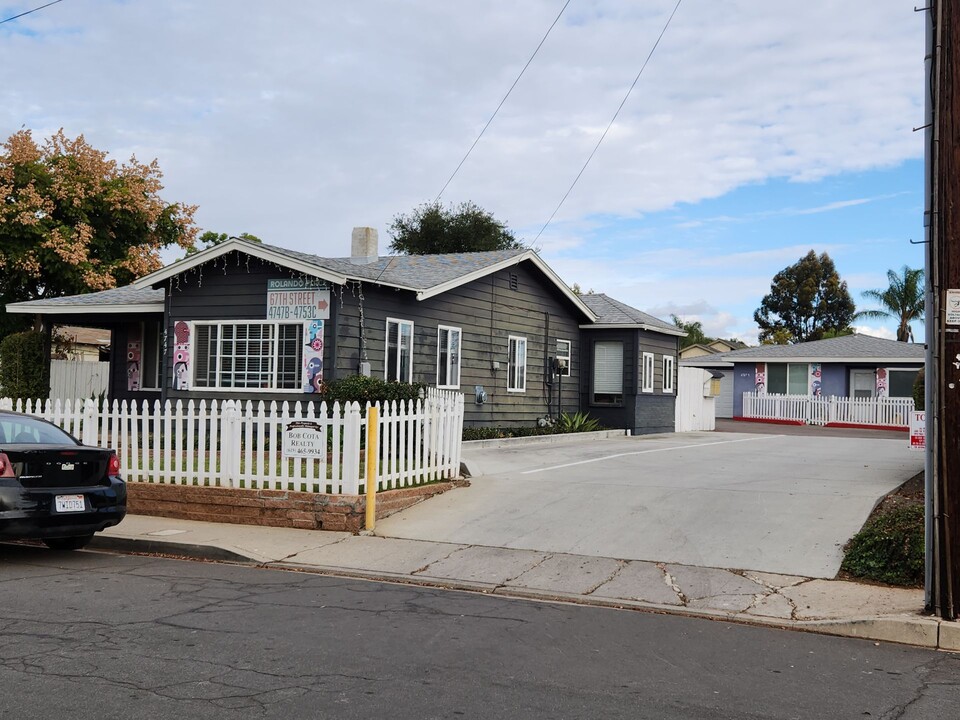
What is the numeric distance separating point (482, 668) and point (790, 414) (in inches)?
1244

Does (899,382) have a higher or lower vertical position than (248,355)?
lower

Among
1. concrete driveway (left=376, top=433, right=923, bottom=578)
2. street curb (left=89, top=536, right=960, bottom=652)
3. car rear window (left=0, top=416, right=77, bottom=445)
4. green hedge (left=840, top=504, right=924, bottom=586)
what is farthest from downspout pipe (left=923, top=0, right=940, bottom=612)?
car rear window (left=0, top=416, right=77, bottom=445)

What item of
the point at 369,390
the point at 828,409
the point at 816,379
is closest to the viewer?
the point at 369,390

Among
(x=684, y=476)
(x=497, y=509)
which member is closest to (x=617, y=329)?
(x=684, y=476)

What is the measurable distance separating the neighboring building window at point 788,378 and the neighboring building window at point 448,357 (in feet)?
67.3

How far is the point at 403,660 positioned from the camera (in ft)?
19.0

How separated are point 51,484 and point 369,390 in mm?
7701

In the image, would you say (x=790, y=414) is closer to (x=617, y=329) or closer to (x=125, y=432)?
(x=617, y=329)

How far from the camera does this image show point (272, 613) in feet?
23.0

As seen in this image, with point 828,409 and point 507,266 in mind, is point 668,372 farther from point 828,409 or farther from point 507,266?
point 828,409

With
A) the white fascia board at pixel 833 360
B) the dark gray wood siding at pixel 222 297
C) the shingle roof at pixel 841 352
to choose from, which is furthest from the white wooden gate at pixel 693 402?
the dark gray wood siding at pixel 222 297

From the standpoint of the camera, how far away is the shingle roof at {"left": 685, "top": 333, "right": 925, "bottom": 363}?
112 ft

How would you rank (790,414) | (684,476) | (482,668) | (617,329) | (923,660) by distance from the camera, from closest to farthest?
(482,668)
(923,660)
(684,476)
(617,329)
(790,414)

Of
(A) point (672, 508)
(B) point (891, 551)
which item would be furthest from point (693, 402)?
(B) point (891, 551)
